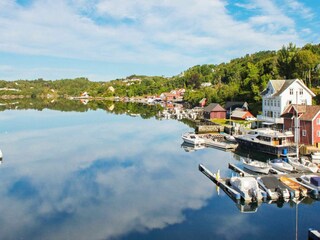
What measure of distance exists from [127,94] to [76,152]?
15498 cm

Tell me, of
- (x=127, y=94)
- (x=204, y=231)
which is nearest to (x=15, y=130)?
(x=204, y=231)

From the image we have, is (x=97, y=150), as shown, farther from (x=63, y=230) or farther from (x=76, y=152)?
(x=63, y=230)

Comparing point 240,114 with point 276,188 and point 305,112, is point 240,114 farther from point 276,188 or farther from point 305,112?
point 276,188

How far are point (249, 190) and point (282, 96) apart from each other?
98.6 ft

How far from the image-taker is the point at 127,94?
197875 mm

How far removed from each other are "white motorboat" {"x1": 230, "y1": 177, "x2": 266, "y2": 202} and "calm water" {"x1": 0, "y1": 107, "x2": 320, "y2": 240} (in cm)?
86

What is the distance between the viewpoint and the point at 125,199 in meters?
26.4

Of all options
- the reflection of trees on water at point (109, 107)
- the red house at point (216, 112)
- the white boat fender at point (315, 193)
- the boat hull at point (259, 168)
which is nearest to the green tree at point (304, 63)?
the red house at point (216, 112)

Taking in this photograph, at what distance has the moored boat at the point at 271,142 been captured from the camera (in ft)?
126

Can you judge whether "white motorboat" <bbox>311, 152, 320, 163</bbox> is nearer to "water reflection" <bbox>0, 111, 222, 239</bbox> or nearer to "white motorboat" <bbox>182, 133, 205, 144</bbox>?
"water reflection" <bbox>0, 111, 222, 239</bbox>

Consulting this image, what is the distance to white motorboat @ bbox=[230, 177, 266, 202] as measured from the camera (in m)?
24.9

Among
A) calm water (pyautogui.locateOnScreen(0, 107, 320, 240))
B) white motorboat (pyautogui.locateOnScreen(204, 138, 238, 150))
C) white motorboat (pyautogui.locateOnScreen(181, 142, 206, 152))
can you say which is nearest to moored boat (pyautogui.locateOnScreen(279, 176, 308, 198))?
calm water (pyautogui.locateOnScreen(0, 107, 320, 240))

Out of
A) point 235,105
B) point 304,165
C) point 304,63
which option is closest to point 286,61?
point 304,63

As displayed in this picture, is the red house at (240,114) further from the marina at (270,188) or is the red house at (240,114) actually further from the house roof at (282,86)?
the marina at (270,188)
